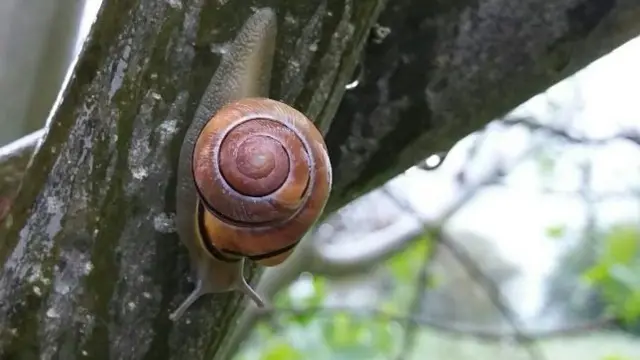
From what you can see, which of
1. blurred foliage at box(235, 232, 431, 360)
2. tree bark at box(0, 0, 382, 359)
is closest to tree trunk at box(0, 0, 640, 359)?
tree bark at box(0, 0, 382, 359)

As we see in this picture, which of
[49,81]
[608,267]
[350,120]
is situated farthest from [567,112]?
[350,120]

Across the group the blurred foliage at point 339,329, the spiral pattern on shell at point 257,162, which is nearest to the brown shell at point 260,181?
the spiral pattern on shell at point 257,162

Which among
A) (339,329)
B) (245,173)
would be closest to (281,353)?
(339,329)

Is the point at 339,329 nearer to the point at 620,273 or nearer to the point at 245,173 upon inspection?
the point at 620,273

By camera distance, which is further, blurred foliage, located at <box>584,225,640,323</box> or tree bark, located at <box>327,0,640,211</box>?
blurred foliage, located at <box>584,225,640,323</box>

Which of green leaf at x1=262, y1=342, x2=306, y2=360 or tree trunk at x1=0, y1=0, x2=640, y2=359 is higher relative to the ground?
tree trunk at x1=0, y1=0, x2=640, y2=359

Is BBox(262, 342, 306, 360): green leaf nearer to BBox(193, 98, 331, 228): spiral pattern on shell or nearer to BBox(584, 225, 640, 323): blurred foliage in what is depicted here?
BBox(584, 225, 640, 323): blurred foliage

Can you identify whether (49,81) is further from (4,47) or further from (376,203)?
(376,203)
